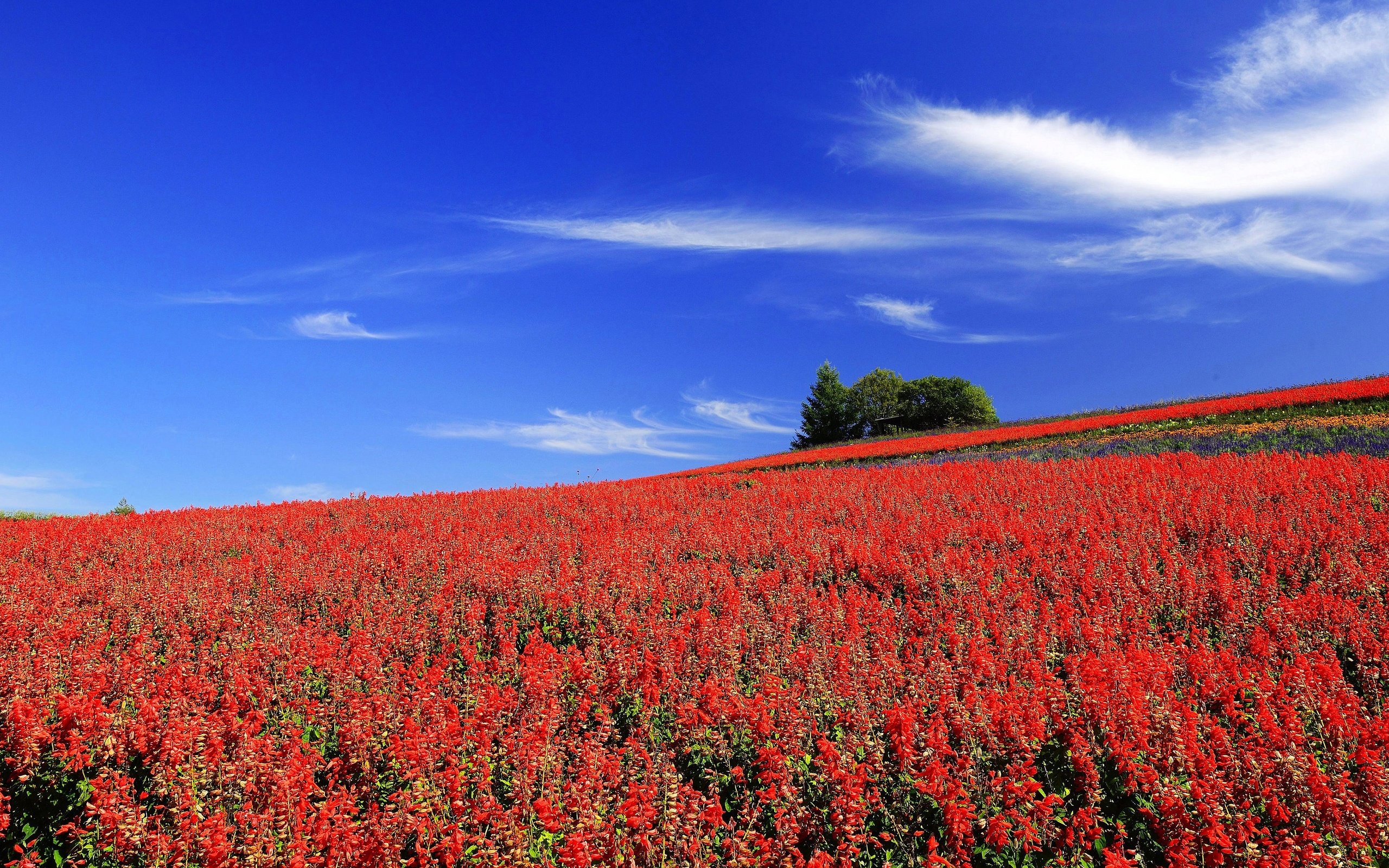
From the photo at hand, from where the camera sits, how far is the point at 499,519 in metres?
12.1

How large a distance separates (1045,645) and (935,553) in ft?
10.1

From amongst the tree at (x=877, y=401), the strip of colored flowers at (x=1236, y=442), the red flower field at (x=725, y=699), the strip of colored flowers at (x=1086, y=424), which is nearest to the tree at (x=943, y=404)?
the tree at (x=877, y=401)

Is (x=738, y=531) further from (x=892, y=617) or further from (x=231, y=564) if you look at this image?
(x=231, y=564)

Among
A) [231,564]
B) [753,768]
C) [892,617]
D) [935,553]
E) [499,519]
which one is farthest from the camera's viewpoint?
[499,519]

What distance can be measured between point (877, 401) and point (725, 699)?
56.6 m

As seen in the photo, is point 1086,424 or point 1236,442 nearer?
point 1236,442

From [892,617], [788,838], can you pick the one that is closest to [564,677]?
[788,838]

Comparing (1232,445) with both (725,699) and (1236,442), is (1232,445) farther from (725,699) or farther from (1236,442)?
(725,699)

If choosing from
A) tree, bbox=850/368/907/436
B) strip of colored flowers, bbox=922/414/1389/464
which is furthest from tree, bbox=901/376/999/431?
strip of colored flowers, bbox=922/414/1389/464

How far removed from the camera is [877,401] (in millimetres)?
59219

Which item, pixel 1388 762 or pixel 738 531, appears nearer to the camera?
pixel 1388 762

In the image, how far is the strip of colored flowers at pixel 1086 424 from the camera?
26.8m

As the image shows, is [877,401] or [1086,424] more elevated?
[877,401]

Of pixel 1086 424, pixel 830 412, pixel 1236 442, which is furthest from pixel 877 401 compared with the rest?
pixel 1236 442
